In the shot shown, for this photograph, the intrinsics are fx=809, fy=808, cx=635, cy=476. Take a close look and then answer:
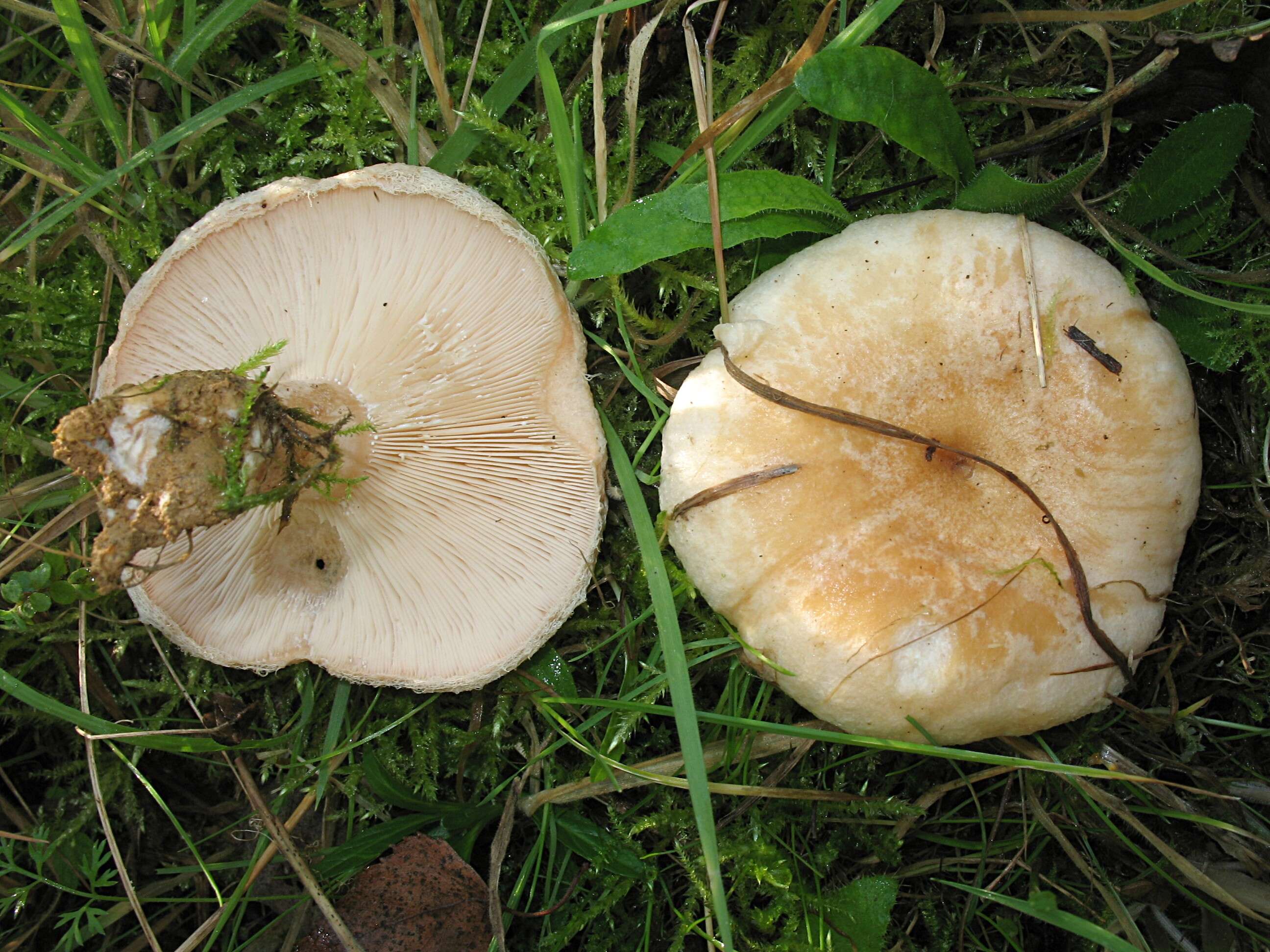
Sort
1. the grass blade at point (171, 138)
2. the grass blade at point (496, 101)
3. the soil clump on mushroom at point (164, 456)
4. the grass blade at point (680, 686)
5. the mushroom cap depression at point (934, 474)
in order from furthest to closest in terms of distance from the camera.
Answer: the grass blade at point (496, 101) → the grass blade at point (171, 138) → the mushroom cap depression at point (934, 474) → the grass blade at point (680, 686) → the soil clump on mushroom at point (164, 456)

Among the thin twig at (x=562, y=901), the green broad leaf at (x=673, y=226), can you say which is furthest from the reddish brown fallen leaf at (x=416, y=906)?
the green broad leaf at (x=673, y=226)

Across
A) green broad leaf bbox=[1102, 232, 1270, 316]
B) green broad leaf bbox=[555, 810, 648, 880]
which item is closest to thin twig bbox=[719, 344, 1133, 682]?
green broad leaf bbox=[1102, 232, 1270, 316]

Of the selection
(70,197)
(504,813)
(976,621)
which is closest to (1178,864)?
(976,621)

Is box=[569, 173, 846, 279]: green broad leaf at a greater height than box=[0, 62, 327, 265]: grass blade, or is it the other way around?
box=[0, 62, 327, 265]: grass blade

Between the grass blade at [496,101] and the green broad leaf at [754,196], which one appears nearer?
the green broad leaf at [754,196]

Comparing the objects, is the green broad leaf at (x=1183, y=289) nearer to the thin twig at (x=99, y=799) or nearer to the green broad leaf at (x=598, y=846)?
the green broad leaf at (x=598, y=846)

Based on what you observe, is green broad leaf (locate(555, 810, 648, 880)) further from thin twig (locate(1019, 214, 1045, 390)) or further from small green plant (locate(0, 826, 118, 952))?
thin twig (locate(1019, 214, 1045, 390))

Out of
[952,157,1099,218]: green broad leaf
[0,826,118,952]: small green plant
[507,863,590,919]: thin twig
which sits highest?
[952,157,1099,218]: green broad leaf
